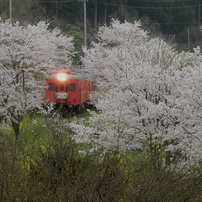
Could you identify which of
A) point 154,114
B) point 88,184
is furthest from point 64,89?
point 88,184

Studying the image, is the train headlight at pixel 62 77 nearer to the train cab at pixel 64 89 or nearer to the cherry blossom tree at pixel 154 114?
the train cab at pixel 64 89

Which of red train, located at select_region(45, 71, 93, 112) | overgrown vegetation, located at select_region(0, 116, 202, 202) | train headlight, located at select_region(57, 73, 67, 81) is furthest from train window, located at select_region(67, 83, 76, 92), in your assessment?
overgrown vegetation, located at select_region(0, 116, 202, 202)

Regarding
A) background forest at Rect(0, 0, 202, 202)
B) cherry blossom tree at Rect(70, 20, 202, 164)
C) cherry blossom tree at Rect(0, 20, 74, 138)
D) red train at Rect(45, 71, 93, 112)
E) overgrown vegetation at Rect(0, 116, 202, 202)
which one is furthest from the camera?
red train at Rect(45, 71, 93, 112)

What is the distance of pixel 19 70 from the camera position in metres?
25.3

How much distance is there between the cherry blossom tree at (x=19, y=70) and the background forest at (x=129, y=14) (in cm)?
2510

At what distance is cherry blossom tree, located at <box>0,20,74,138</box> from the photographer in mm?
23672

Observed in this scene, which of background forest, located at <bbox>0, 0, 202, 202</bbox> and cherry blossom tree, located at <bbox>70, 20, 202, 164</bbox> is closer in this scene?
background forest, located at <bbox>0, 0, 202, 202</bbox>

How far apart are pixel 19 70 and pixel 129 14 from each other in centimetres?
4248

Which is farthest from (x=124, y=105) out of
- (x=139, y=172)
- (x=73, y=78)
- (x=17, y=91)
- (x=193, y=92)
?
(x=73, y=78)

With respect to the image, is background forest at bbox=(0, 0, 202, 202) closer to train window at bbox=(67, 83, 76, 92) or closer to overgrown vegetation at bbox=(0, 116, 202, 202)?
overgrown vegetation at bbox=(0, 116, 202, 202)

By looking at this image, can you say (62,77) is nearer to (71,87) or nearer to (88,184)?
(71,87)

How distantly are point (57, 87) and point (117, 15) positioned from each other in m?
37.9

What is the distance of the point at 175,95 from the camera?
15445 mm

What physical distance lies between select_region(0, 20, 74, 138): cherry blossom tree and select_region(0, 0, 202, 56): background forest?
2510cm
